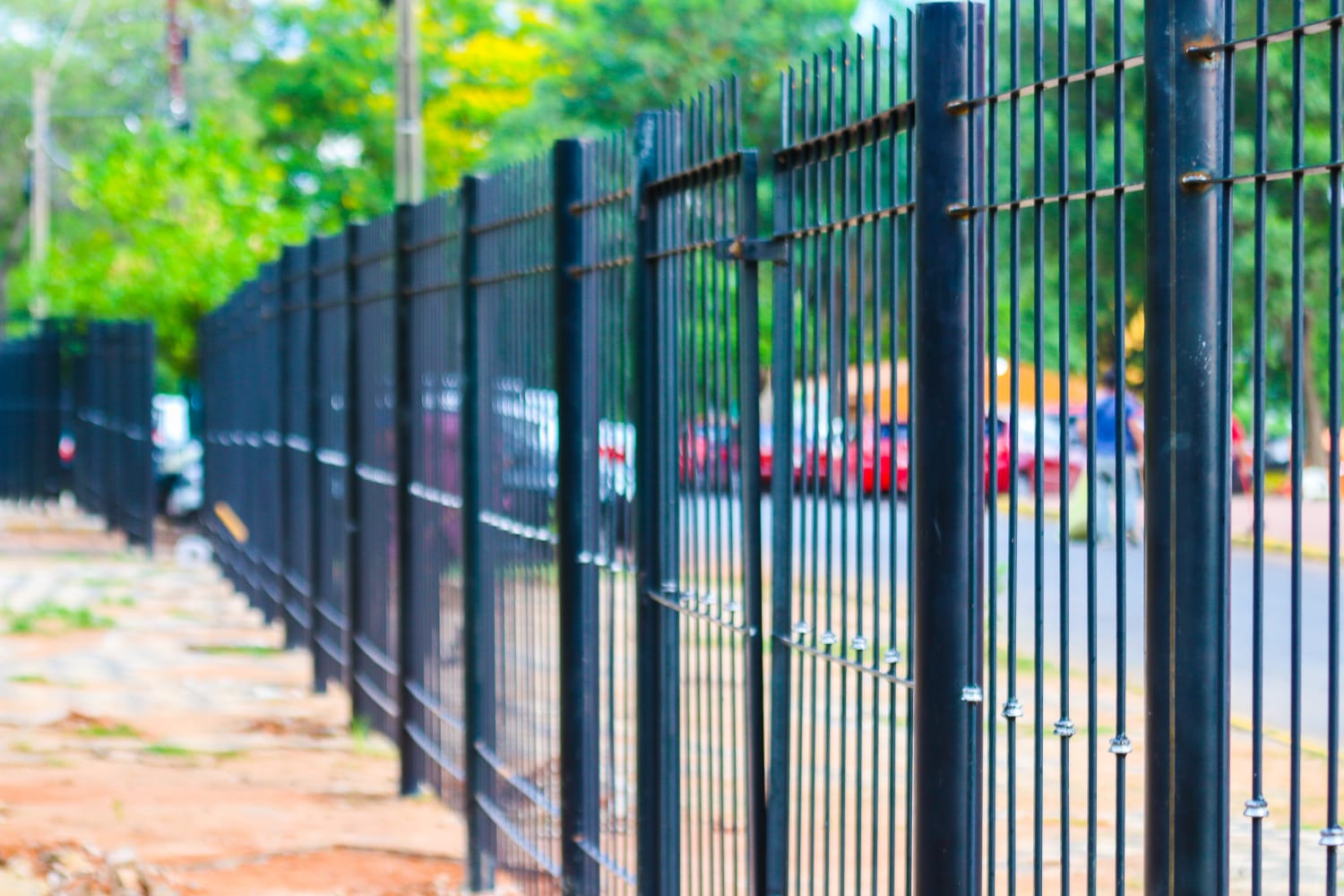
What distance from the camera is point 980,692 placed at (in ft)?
10.6

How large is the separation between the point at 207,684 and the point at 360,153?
3655cm

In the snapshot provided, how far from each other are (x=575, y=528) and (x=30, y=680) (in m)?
6.67

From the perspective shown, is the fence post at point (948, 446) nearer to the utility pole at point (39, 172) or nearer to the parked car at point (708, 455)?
the parked car at point (708, 455)

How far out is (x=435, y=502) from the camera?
7539 millimetres

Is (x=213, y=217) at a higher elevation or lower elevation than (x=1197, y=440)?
higher

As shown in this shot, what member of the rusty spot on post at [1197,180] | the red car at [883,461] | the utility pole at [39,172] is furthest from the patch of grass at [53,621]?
the utility pole at [39,172]

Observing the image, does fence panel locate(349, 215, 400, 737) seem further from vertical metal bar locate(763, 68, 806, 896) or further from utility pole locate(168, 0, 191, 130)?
utility pole locate(168, 0, 191, 130)

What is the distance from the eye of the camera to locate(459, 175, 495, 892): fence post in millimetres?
6730

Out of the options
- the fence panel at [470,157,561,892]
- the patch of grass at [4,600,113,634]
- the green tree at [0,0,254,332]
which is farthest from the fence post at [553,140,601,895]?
the green tree at [0,0,254,332]

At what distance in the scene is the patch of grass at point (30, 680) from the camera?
11.1 metres

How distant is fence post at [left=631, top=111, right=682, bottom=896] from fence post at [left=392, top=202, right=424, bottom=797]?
124 inches

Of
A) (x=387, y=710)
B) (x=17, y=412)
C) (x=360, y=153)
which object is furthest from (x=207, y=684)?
(x=360, y=153)

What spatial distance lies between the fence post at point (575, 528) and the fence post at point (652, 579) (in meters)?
0.63

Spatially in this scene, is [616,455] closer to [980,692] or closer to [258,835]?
[980,692]
